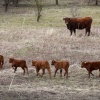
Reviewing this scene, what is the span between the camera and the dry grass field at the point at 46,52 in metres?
12.5

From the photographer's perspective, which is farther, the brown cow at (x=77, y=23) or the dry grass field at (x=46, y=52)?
the brown cow at (x=77, y=23)

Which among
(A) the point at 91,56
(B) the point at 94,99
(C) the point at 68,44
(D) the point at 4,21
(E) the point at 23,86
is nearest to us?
(B) the point at 94,99

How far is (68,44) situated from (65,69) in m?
6.39

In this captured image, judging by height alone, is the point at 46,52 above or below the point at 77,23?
below

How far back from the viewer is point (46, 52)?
19.3 m

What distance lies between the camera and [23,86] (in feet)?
43.9

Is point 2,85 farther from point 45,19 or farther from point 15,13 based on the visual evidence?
point 15,13

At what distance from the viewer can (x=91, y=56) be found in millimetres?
18547

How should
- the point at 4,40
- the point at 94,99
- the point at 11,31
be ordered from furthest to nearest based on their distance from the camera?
the point at 11,31 → the point at 4,40 → the point at 94,99

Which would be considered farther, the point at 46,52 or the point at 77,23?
the point at 77,23

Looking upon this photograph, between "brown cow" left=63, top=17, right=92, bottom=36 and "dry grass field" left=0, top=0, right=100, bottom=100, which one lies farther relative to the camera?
"brown cow" left=63, top=17, right=92, bottom=36

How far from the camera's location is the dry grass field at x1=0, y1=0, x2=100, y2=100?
12.5m

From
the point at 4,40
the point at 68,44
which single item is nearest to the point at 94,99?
the point at 68,44

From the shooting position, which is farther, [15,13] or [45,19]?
[15,13]
